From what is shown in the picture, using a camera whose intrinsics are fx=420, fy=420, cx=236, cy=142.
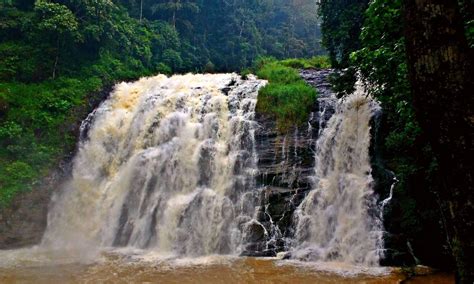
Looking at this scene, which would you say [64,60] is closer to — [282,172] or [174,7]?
[282,172]

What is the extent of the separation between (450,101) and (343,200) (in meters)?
9.34

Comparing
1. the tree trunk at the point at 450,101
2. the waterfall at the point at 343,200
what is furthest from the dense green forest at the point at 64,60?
the tree trunk at the point at 450,101

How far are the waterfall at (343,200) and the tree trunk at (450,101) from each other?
826 centimetres

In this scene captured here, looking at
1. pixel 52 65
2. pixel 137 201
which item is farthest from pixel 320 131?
pixel 52 65

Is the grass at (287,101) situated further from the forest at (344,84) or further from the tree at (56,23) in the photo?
the tree at (56,23)

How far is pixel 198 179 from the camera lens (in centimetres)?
1270

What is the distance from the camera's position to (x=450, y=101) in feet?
6.73

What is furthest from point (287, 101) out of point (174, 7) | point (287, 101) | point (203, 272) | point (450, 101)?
point (174, 7)

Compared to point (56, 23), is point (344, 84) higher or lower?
lower

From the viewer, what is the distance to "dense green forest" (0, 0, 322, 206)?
46.5ft

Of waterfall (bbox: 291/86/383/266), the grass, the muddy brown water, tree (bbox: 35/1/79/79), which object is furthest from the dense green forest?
waterfall (bbox: 291/86/383/266)

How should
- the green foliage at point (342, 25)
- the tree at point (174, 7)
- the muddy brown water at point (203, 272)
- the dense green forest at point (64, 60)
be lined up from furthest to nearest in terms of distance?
the tree at point (174, 7) → the dense green forest at point (64, 60) → the green foliage at point (342, 25) → the muddy brown water at point (203, 272)

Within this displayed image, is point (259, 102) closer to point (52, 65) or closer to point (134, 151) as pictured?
point (134, 151)

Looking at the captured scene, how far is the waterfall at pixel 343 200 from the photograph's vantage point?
10258 mm
